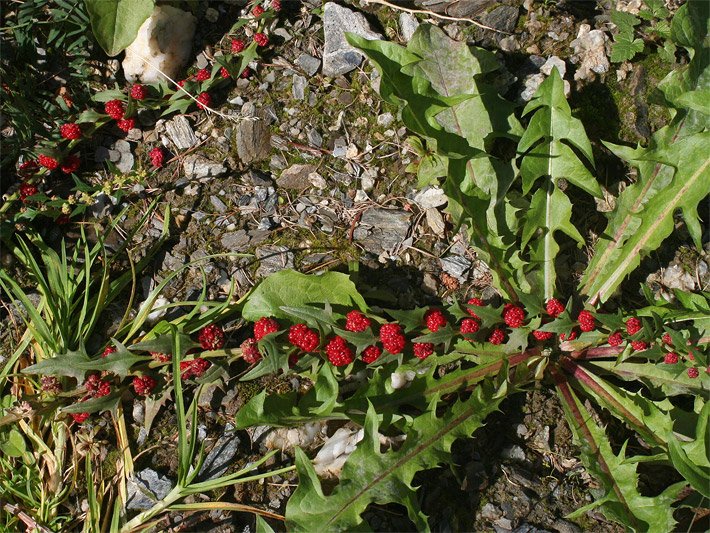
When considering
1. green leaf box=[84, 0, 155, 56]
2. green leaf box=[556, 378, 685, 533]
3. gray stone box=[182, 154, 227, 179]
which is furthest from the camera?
gray stone box=[182, 154, 227, 179]

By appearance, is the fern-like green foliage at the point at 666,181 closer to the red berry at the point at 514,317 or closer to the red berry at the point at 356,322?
the red berry at the point at 514,317

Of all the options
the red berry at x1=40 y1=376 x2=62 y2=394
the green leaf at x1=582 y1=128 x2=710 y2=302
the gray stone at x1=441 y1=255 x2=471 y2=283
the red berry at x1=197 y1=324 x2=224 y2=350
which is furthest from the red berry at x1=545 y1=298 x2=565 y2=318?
the red berry at x1=40 y1=376 x2=62 y2=394

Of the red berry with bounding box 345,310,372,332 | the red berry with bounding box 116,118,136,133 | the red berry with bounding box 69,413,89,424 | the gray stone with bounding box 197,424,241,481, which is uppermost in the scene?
the red berry with bounding box 116,118,136,133

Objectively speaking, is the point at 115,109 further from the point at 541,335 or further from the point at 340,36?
the point at 541,335

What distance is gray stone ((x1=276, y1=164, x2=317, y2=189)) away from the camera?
3676 millimetres

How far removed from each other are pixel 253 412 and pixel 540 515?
138cm

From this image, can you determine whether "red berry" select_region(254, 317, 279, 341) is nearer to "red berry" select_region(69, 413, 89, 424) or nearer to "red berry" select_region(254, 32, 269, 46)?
"red berry" select_region(69, 413, 89, 424)

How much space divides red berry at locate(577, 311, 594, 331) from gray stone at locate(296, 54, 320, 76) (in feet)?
6.50

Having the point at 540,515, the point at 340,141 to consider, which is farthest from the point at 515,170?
the point at 540,515

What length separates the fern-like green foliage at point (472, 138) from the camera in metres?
3.25

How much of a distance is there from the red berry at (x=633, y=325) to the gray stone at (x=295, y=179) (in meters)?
1.75

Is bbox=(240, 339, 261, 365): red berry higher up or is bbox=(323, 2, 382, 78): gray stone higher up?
bbox=(323, 2, 382, 78): gray stone

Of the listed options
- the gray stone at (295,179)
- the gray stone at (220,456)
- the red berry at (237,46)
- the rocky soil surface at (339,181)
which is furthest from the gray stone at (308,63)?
the gray stone at (220,456)

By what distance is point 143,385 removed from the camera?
312cm
